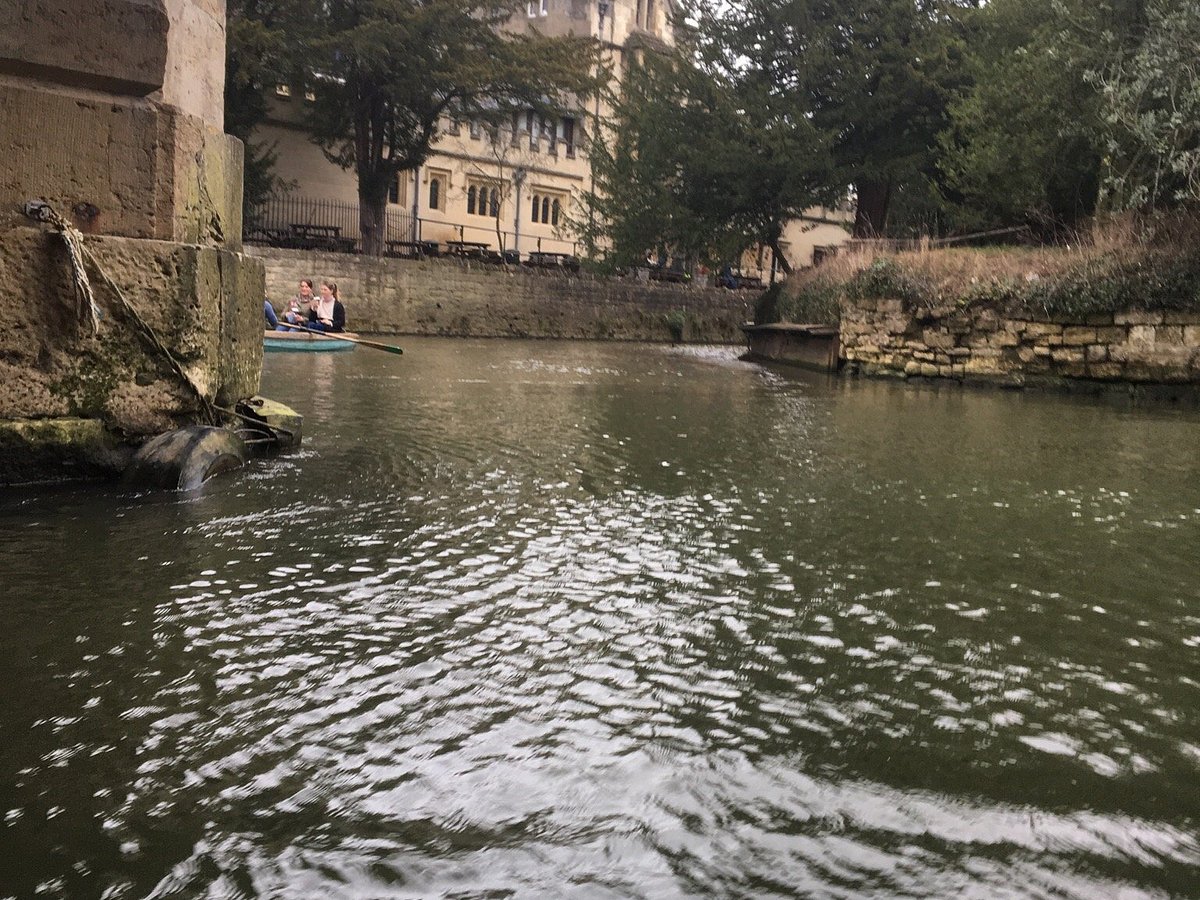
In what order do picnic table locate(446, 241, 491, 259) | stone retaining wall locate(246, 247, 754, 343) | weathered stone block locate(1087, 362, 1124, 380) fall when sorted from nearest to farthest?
weathered stone block locate(1087, 362, 1124, 380) < stone retaining wall locate(246, 247, 754, 343) < picnic table locate(446, 241, 491, 259)

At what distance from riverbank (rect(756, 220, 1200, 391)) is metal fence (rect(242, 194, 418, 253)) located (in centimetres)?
1744

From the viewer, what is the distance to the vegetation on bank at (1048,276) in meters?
17.4

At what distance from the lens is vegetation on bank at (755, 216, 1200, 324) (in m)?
17.4

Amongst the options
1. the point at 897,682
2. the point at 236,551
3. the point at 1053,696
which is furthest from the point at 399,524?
the point at 1053,696

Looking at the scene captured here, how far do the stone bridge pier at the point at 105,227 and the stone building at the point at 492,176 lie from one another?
34.5m

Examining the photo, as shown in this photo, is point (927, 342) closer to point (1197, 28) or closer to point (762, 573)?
point (1197, 28)

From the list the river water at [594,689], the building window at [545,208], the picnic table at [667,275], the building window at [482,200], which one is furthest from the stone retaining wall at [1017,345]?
the building window at [545,208]

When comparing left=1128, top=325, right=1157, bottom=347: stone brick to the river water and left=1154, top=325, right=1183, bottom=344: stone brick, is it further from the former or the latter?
the river water

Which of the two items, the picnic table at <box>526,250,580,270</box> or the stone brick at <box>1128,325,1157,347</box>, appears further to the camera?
the picnic table at <box>526,250,580,270</box>

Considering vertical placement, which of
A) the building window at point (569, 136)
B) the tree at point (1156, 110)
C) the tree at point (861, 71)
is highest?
the building window at point (569, 136)

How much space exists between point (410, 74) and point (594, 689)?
105 feet

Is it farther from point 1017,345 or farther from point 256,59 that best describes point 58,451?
point 256,59

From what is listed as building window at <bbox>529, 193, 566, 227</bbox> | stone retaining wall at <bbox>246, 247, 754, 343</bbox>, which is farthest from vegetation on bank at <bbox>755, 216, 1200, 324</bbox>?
building window at <bbox>529, 193, 566, 227</bbox>

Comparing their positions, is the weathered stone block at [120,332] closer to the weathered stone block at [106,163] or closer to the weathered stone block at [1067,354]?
the weathered stone block at [106,163]
